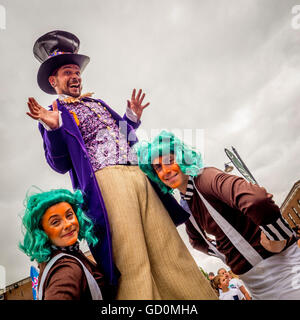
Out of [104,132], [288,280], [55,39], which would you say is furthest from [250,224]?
[55,39]

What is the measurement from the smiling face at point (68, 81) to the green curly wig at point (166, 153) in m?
0.90

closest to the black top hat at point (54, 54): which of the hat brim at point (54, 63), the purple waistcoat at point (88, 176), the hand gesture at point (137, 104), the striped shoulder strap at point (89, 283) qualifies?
the hat brim at point (54, 63)

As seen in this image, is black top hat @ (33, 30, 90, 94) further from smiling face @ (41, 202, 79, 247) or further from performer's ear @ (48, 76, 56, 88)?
smiling face @ (41, 202, 79, 247)

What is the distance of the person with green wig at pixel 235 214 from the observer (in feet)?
4.50

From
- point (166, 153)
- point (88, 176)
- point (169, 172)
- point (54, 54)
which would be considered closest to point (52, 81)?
point (54, 54)

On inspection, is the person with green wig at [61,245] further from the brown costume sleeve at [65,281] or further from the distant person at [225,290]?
the distant person at [225,290]

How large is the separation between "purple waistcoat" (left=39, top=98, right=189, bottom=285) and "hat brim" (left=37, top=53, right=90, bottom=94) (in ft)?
1.45

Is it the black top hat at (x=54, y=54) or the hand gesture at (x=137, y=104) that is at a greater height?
the black top hat at (x=54, y=54)

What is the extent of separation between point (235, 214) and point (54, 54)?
2258mm

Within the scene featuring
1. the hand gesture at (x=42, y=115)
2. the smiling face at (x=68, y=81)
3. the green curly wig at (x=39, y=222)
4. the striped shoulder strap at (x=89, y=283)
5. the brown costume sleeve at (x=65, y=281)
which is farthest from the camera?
the smiling face at (x=68, y=81)

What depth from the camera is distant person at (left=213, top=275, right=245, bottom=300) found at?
470 cm

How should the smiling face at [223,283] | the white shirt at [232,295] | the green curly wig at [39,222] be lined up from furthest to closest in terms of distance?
1. the smiling face at [223,283]
2. the white shirt at [232,295]
3. the green curly wig at [39,222]

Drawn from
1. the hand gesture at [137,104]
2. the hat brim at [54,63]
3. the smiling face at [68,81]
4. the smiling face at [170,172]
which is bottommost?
the smiling face at [170,172]

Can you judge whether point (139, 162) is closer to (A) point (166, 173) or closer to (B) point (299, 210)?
(A) point (166, 173)
